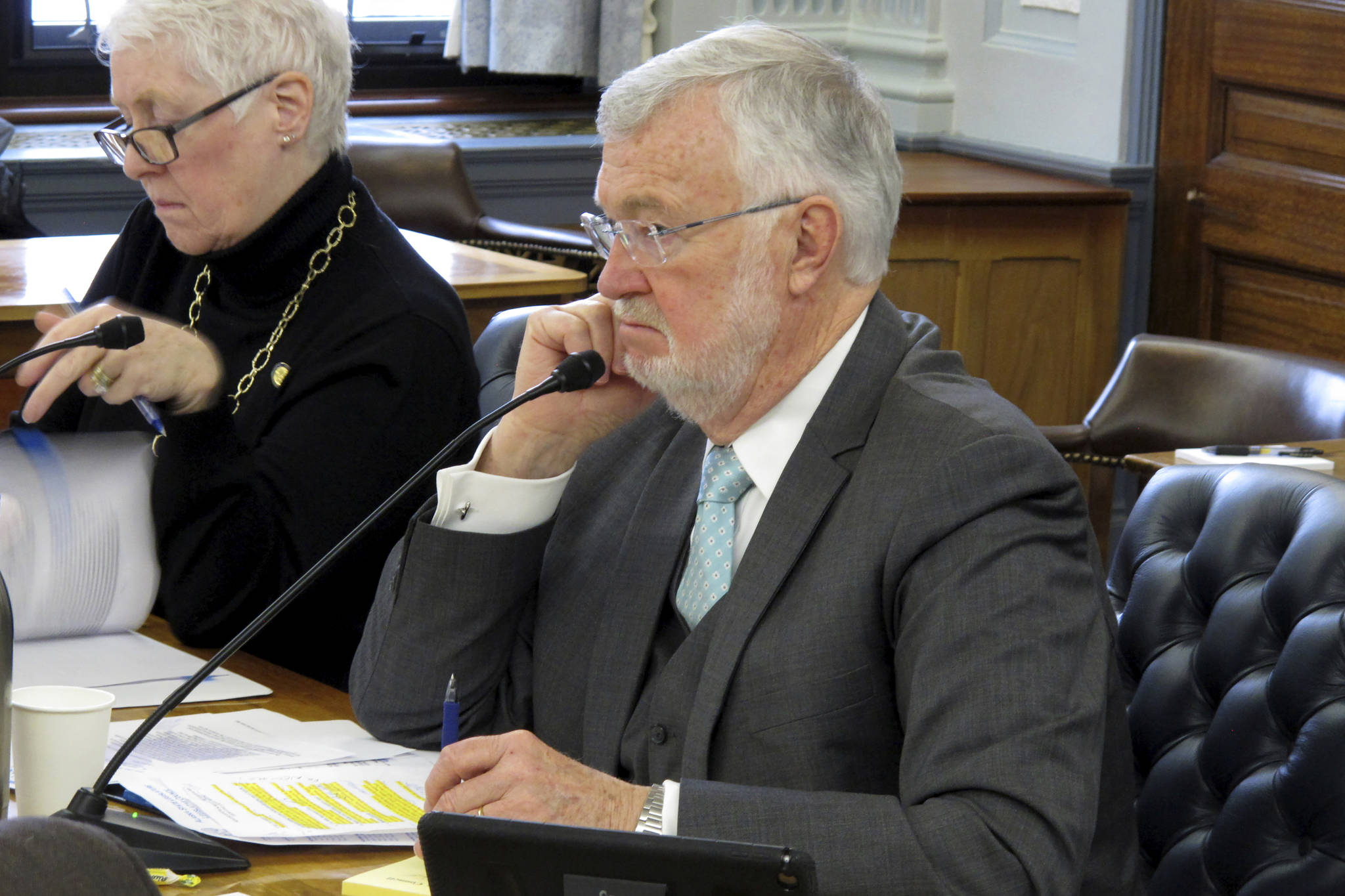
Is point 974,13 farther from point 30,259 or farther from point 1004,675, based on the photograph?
point 1004,675

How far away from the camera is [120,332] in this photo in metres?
1.56

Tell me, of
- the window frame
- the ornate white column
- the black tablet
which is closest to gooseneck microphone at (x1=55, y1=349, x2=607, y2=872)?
the black tablet

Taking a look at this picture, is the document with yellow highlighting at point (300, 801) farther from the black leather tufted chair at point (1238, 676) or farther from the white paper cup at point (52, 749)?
the black leather tufted chair at point (1238, 676)

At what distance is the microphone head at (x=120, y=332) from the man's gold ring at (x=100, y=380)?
0.17 meters

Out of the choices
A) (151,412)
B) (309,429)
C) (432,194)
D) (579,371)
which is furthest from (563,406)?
(432,194)

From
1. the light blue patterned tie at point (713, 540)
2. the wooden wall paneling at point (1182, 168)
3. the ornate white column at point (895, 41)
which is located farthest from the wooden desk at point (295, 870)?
the ornate white column at point (895, 41)

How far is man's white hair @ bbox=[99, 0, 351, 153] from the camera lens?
2.00 meters

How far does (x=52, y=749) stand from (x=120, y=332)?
40cm

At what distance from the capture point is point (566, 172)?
5.01 meters

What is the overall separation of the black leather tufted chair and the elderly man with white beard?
5.2 inches

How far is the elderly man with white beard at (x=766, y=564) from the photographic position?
121 cm

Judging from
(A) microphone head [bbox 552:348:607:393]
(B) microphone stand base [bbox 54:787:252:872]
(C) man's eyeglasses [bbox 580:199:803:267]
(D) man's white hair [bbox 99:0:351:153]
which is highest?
(D) man's white hair [bbox 99:0:351:153]

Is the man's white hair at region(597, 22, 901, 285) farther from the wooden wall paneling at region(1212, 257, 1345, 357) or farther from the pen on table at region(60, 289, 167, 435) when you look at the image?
the wooden wall paneling at region(1212, 257, 1345, 357)

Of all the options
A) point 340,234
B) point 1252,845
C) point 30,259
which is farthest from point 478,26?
point 1252,845
